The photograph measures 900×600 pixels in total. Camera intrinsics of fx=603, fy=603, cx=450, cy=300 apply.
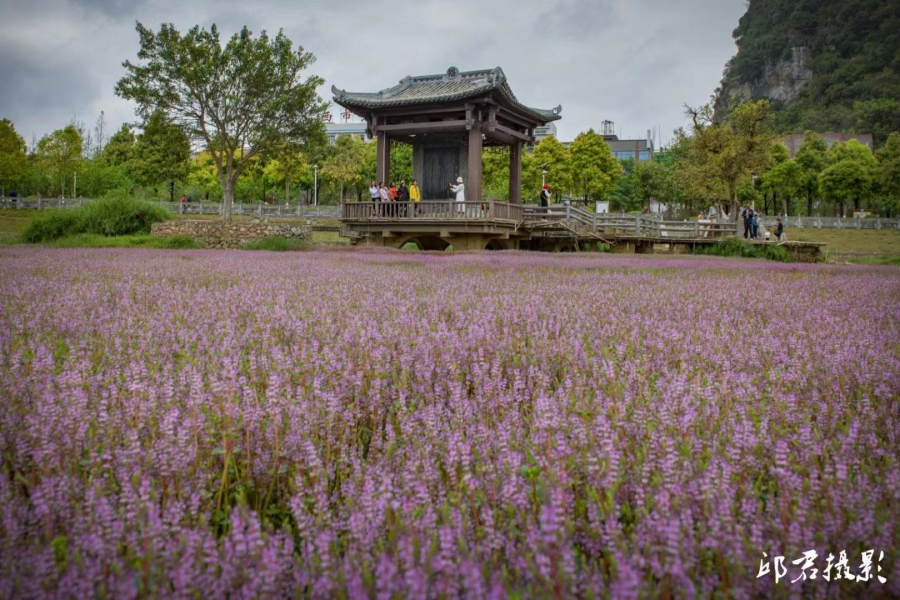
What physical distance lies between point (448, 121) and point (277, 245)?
24.0 ft

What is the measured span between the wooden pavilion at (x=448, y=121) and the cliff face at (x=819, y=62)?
8590 centimetres

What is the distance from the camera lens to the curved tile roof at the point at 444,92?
65.1 feet

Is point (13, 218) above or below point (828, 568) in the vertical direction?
above

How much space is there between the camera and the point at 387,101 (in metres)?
21.2

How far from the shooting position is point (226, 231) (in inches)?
844

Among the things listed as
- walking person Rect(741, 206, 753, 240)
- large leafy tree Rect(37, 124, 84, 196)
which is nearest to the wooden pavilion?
walking person Rect(741, 206, 753, 240)

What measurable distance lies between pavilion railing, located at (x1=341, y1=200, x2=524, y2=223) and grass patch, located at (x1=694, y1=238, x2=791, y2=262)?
757 centimetres

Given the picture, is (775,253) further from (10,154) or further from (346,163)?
(10,154)

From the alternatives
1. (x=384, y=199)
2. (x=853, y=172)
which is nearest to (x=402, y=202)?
(x=384, y=199)

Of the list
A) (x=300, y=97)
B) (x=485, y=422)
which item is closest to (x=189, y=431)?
(x=485, y=422)

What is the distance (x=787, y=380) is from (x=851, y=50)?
6858 inches

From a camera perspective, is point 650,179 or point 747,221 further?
point 650,179

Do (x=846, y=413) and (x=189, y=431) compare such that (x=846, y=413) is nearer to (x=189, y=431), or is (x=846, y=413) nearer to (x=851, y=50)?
(x=189, y=431)

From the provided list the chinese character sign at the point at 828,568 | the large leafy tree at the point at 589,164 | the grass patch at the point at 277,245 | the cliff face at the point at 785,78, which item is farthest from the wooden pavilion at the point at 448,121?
the cliff face at the point at 785,78
